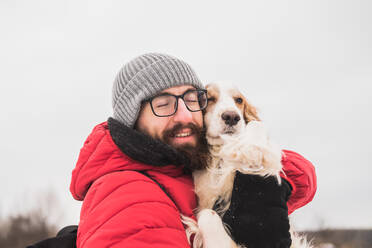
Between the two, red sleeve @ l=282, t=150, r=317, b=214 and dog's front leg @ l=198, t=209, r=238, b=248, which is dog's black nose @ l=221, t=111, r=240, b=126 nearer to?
red sleeve @ l=282, t=150, r=317, b=214

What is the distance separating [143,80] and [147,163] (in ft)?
2.52

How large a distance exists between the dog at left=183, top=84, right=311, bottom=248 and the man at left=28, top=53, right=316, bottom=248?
0.10 metres

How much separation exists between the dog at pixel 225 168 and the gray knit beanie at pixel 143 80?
0.54m

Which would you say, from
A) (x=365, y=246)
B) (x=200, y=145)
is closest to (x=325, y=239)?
(x=365, y=246)

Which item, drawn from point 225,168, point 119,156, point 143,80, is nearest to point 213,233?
point 225,168

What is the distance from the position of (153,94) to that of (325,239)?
1889 inches

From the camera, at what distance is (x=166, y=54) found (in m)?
2.96

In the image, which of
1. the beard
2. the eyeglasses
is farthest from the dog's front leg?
the eyeglasses

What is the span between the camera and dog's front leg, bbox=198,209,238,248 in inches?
87.9

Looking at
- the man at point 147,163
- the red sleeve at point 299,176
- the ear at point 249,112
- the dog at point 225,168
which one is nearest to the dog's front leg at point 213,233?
the dog at point 225,168

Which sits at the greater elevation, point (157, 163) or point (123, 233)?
point (157, 163)

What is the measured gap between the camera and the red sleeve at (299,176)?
8.93 ft

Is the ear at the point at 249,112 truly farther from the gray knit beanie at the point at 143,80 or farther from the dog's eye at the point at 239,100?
the gray knit beanie at the point at 143,80

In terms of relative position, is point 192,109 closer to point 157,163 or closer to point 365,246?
point 157,163
